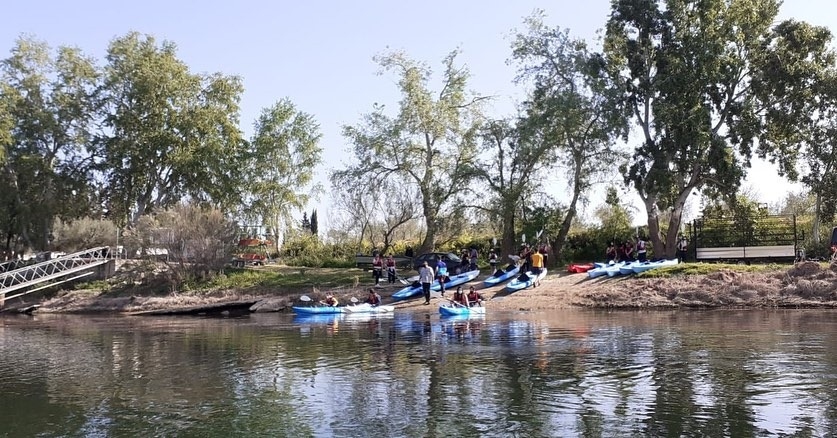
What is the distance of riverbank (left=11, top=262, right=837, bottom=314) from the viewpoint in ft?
102

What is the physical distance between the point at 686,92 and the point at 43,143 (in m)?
41.4

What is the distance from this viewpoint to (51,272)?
45750 millimetres

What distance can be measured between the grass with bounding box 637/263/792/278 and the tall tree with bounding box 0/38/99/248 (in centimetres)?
3824

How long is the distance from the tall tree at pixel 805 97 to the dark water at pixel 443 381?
51.0 ft

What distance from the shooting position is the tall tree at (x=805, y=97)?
3875cm

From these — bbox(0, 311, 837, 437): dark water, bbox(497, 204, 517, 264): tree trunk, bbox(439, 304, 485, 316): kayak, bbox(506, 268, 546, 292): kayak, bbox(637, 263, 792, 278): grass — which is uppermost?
bbox(497, 204, 517, 264): tree trunk

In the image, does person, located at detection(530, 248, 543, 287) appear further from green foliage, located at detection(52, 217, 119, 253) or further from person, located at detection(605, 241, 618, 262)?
green foliage, located at detection(52, 217, 119, 253)

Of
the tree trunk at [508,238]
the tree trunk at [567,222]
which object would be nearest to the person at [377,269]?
the tree trunk at [508,238]

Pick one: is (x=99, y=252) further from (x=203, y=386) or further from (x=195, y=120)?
(x=203, y=386)

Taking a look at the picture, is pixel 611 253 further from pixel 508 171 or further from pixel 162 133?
pixel 162 133

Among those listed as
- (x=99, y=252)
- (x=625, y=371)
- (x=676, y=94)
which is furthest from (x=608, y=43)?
(x=99, y=252)

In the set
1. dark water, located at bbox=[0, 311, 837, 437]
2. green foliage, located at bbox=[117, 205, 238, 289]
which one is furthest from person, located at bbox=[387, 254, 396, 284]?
dark water, located at bbox=[0, 311, 837, 437]

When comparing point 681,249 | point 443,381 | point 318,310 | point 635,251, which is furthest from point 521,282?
point 443,381

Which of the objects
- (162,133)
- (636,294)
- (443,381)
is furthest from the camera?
(162,133)
